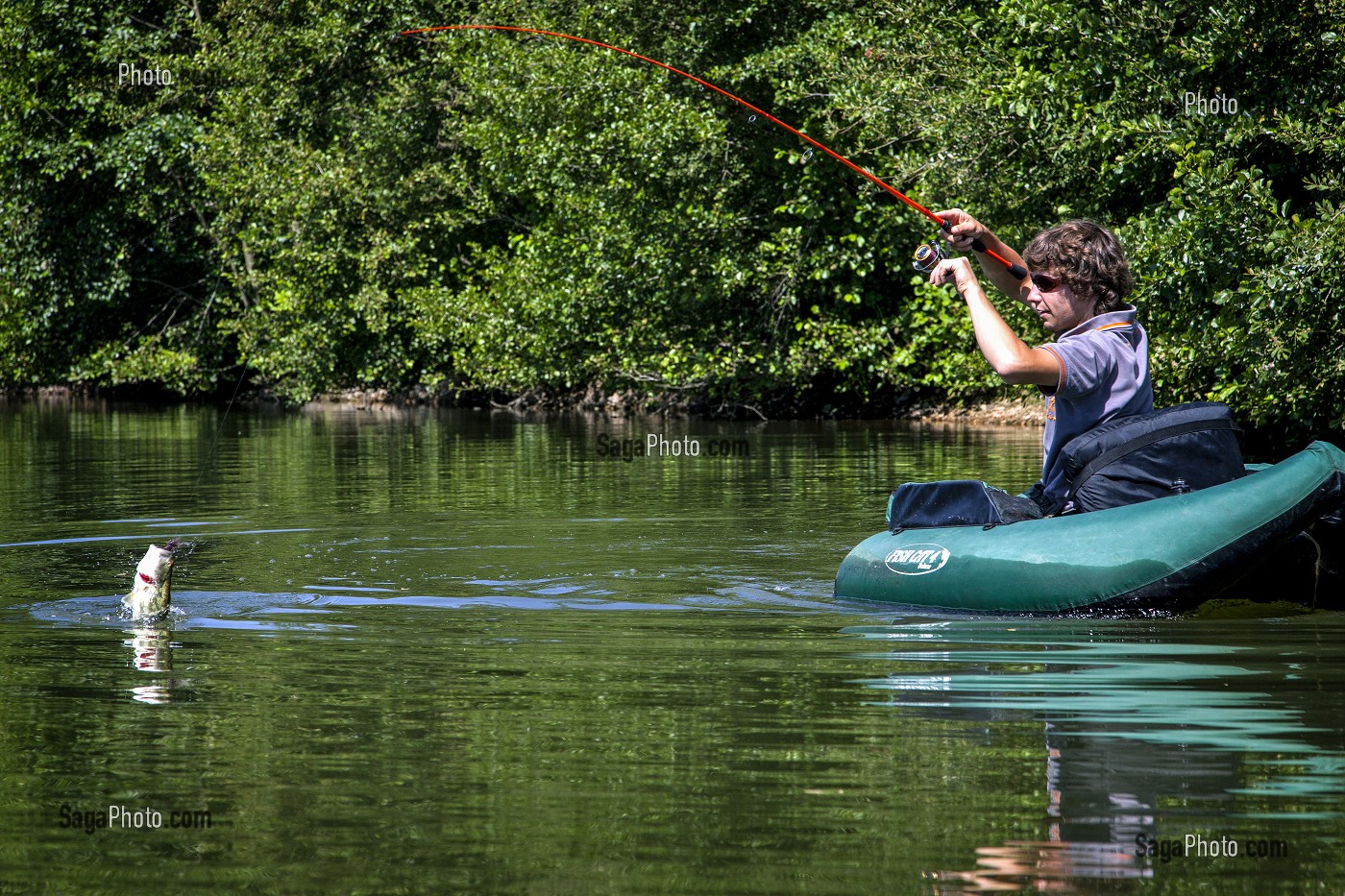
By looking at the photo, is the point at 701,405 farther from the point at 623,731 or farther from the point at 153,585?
the point at 623,731

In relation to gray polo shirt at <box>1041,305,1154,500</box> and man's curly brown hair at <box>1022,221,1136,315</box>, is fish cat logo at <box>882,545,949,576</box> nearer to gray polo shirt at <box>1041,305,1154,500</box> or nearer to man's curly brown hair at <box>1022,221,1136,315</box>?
gray polo shirt at <box>1041,305,1154,500</box>

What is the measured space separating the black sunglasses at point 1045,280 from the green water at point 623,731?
1.19 metres

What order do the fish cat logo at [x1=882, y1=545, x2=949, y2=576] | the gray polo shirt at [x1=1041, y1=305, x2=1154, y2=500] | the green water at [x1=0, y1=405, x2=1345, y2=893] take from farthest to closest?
1. the fish cat logo at [x1=882, y1=545, x2=949, y2=576]
2. the gray polo shirt at [x1=1041, y1=305, x2=1154, y2=500]
3. the green water at [x1=0, y1=405, x2=1345, y2=893]

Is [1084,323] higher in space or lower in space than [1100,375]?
higher

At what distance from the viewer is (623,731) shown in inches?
161

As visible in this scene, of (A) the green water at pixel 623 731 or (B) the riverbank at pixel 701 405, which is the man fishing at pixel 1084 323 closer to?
(A) the green water at pixel 623 731

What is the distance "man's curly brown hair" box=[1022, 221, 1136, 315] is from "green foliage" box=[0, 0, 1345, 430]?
5398 millimetres

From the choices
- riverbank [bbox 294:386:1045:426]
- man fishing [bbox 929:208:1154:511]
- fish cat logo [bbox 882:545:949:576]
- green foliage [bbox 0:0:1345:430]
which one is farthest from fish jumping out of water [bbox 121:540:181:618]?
riverbank [bbox 294:386:1045:426]

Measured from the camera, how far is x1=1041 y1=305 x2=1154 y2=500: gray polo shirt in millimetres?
5516

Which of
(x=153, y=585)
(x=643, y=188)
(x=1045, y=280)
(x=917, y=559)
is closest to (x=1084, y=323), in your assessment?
(x=1045, y=280)

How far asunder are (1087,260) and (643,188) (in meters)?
16.7

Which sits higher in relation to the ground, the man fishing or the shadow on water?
the man fishing

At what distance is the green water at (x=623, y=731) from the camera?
10.00ft

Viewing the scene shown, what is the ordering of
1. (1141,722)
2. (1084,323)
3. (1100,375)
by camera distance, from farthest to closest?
(1084,323), (1100,375), (1141,722)
